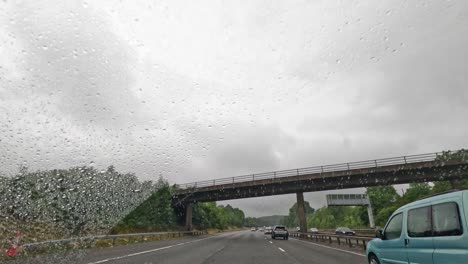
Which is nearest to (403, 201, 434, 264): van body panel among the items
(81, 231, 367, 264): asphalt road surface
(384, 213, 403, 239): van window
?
(384, 213, 403, 239): van window

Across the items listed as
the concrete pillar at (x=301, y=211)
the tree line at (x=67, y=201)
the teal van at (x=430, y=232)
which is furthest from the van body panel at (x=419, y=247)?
the concrete pillar at (x=301, y=211)

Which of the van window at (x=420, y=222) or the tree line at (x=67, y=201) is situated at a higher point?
the tree line at (x=67, y=201)

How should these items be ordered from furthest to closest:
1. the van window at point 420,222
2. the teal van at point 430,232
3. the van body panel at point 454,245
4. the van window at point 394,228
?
1. the van window at point 394,228
2. the van window at point 420,222
3. the teal van at point 430,232
4. the van body panel at point 454,245

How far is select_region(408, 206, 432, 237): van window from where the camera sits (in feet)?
19.6

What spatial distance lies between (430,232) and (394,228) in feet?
5.13

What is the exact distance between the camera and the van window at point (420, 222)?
235 inches

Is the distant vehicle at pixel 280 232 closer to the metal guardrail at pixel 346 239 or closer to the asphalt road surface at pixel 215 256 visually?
the metal guardrail at pixel 346 239

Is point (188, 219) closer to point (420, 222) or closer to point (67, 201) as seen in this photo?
point (67, 201)

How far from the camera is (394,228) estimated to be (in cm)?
740

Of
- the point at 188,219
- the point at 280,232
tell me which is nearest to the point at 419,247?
the point at 280,232

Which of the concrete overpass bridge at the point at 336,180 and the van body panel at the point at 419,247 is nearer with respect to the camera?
the van body panel at the point at 419,247

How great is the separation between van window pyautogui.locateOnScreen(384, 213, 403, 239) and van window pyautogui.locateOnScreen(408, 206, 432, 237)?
0.51m

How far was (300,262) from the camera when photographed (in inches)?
485

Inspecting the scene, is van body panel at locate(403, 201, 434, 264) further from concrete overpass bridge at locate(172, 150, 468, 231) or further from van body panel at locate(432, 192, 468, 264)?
concrete overpass bridge at locate(172, 150, 468, 231)
